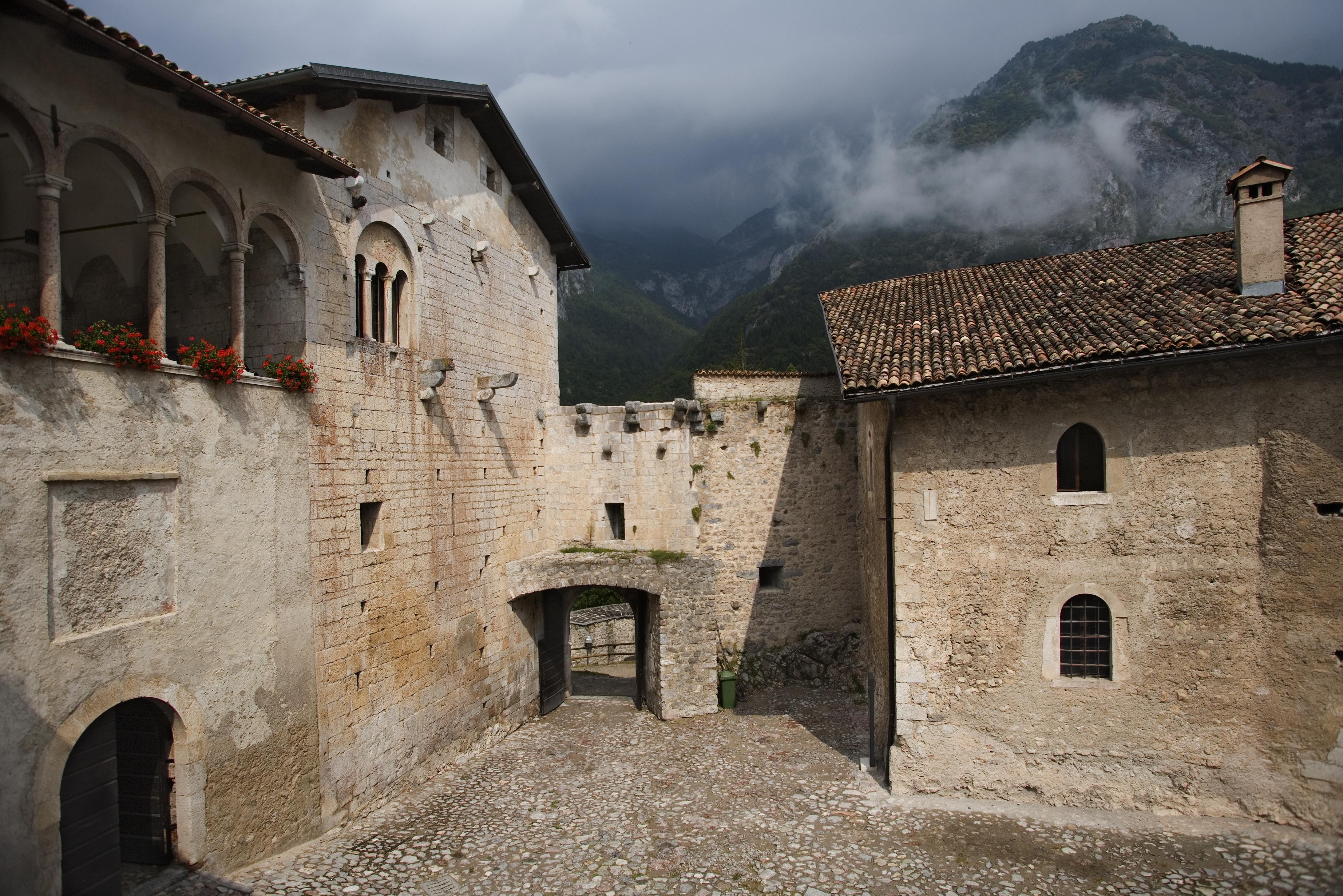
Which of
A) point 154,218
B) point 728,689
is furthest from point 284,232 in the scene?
point 728,689

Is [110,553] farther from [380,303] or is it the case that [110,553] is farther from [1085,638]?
[1085,638]

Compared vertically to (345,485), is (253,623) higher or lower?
lower

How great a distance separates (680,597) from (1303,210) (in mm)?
42067

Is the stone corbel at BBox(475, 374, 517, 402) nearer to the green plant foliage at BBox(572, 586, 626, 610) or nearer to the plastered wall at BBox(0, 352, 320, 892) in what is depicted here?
the plastered wall at BBox(0, 352, 320, 892)

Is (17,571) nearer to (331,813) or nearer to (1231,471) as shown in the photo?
(331,813)

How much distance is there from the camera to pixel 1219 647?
8.79 m

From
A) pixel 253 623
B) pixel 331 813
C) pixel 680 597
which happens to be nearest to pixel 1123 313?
pixel 680 597

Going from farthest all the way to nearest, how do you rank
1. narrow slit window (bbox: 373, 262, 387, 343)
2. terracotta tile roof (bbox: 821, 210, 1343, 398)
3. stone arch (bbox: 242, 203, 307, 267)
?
narrow slit window (bbox: 373, 262, 387, 343), stone arch (bbox: 242, 203, 307, 267), terracotta tile roof (bbox: 821, 210, 1343, 398)

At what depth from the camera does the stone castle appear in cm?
648

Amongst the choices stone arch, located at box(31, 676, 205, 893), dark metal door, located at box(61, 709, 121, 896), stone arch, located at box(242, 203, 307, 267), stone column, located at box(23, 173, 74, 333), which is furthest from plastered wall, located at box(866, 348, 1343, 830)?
stone column, located at box(23, 173, 74, 333)

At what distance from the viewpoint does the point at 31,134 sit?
623 centimetres

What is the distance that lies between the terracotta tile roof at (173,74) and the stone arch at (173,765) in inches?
224

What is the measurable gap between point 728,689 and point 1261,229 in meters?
11.1

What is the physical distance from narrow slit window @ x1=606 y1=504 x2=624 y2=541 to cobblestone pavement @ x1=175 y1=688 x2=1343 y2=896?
189 inches
